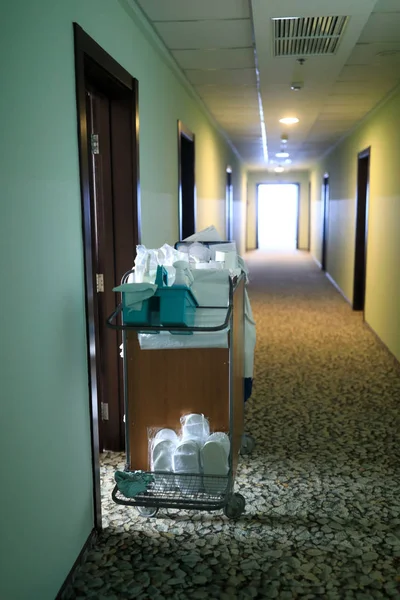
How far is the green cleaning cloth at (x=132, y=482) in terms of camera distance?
2.47 meters

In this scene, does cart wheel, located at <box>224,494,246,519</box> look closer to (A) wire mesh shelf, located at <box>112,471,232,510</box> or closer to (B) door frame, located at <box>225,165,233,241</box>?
(A) wire mesh shelf, located at <box>112,471,232,510</box>

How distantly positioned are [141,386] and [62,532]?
2.62 feet

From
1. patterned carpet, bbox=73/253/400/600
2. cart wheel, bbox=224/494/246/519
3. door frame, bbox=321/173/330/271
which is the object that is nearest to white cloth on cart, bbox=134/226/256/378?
cart wheel, bbox=224/494/246/519

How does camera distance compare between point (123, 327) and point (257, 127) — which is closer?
point (123, 327)

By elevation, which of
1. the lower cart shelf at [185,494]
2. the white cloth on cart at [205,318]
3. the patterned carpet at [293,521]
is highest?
the white cloth on cart at [205,318]

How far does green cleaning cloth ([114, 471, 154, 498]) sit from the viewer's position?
247 cm

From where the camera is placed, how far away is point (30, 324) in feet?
5.82

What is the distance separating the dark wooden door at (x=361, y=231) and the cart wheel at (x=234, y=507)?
529 cm

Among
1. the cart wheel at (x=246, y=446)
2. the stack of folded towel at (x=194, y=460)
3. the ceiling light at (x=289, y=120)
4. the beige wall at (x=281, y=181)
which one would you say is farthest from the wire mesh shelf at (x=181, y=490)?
the beige wall at (x=281, y=181)

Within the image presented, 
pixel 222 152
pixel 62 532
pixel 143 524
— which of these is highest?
pixel 222 152

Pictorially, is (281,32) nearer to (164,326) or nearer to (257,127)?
(164,326)

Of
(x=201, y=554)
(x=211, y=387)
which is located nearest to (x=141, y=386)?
(x=211, y=387)

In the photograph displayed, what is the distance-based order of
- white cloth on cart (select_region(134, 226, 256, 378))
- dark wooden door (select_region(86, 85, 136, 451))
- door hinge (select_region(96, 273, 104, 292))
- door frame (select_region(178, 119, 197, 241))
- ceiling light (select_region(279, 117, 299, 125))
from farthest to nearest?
1. ceiling light (select_region(279, 117, 299, 125))
2. door frame (select_region(178, 119, 197, 241))
3. door hinge (select_region(96, 273, 104, 292))
4. dark wooden door (select_region(86, 85, 136, 451))
5. white cloth on cart (select_region(134, 226, 256, 378))

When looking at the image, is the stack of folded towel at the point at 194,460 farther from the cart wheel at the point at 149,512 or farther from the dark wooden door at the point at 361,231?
the dark wooden door at the point at 361,231
